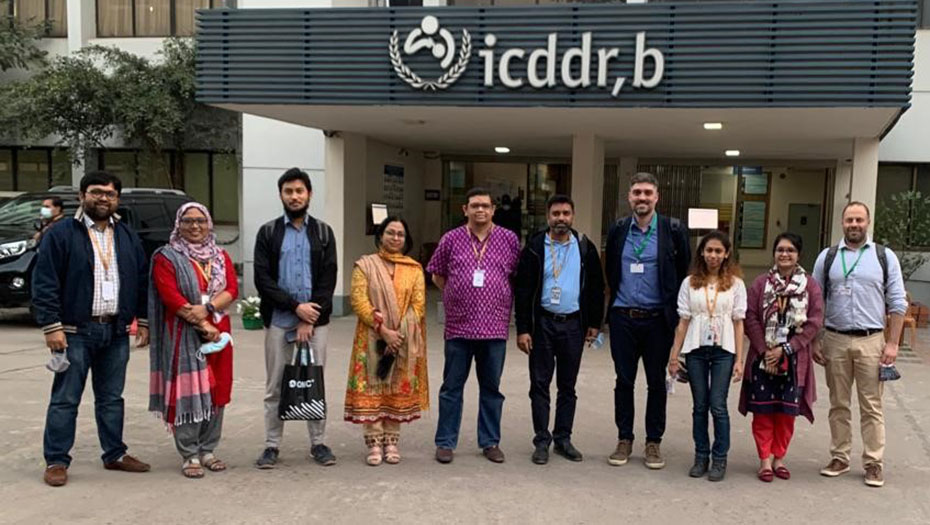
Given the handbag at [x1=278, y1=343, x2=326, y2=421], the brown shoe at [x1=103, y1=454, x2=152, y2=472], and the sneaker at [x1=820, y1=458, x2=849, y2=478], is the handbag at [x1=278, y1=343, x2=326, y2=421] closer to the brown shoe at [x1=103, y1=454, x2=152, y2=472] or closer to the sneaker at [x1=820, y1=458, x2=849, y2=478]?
the brown shoe at [x1=103, y1=454, x2=152, y2=472]

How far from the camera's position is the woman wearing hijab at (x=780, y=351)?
16.1 feet

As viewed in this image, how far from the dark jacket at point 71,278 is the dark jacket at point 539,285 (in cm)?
253

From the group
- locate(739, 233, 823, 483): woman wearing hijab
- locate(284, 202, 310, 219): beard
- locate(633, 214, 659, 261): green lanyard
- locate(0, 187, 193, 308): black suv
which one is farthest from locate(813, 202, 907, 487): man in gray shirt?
locate(0, 187, 193, 308): black suv

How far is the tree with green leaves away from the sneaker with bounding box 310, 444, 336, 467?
992 cm

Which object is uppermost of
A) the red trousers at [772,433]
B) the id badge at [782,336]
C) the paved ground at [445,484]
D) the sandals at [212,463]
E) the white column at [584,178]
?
the white column at [584,178]

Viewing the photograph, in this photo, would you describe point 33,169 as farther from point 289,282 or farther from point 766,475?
point 766,475

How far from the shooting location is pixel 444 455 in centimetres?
523

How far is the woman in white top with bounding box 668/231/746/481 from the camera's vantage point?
4.90 metres

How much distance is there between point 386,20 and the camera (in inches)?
345

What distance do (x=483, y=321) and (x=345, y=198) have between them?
23.7ft

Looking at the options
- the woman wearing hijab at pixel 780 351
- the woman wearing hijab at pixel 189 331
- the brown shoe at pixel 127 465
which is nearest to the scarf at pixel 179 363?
the woman wearing hijab at pixel 189 331

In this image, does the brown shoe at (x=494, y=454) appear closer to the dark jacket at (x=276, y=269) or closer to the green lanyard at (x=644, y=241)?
the dark jacket at (x=276, y=269)

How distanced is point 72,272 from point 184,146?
12044 mm

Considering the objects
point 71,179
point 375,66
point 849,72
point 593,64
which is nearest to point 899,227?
point 849,72
